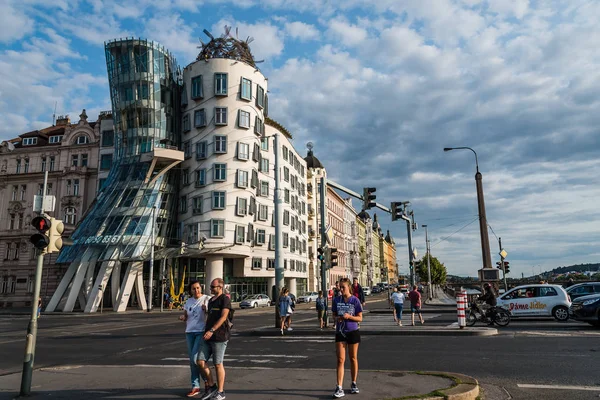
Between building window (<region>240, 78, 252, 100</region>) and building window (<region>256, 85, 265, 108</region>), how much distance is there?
1.26 metres

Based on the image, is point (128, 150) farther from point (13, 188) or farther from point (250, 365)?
point (250, 365)

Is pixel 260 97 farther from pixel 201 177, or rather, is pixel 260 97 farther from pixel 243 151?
pixel 201 177

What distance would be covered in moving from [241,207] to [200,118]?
10.8 meters

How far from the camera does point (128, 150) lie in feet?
161

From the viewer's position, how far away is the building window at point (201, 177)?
4725 cm

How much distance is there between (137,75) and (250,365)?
44.7m

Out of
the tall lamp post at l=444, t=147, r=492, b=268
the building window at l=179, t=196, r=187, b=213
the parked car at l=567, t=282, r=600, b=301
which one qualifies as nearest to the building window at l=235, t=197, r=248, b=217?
the building window at l=179, t=196, r=187, b=213

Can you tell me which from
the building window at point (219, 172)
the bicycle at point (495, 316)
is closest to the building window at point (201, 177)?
the building window at point (219, 172)

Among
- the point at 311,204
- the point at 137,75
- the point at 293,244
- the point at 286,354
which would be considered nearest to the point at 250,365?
the point at 286,354

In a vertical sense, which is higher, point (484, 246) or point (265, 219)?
point (265, 219)

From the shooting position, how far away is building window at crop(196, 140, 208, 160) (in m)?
48.0

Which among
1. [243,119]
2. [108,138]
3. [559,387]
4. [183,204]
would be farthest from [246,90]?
[559,387]

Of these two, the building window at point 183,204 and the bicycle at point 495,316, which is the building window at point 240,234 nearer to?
the building window at point 183,204

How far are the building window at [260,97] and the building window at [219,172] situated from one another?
28.9ft
